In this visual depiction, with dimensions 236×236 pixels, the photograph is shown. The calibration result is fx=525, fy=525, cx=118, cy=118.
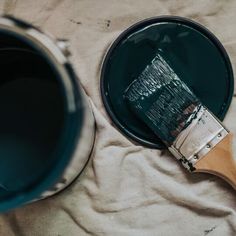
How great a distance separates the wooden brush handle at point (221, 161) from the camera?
88 cm

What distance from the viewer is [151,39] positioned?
3.01 feet

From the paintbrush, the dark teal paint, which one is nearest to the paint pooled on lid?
the paintbrush

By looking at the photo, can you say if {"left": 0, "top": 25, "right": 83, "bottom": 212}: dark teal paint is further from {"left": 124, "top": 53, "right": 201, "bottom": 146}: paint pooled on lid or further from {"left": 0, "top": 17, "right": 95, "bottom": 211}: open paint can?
{"left": 124, "top": 53, "right": 201, "bottom": 146}: paint pooled on lid

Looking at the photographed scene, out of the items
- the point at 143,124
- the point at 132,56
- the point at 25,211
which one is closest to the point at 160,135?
the point at 143,124

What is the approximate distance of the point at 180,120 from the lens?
89cm

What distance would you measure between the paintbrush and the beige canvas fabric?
0.05 meters

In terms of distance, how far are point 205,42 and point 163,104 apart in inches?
5.2

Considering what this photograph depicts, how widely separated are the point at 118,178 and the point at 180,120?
0.15m

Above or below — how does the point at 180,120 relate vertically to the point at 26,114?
above

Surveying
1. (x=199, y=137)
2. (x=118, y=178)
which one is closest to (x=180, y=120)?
(x=199, y=137)

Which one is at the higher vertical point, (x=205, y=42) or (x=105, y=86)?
(x=205, y=42)

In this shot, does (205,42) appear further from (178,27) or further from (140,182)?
(140,182)

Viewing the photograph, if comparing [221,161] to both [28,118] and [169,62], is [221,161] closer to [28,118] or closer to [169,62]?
[169,62]

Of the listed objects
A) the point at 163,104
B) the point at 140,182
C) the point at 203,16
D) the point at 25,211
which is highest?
the point at 203,16
